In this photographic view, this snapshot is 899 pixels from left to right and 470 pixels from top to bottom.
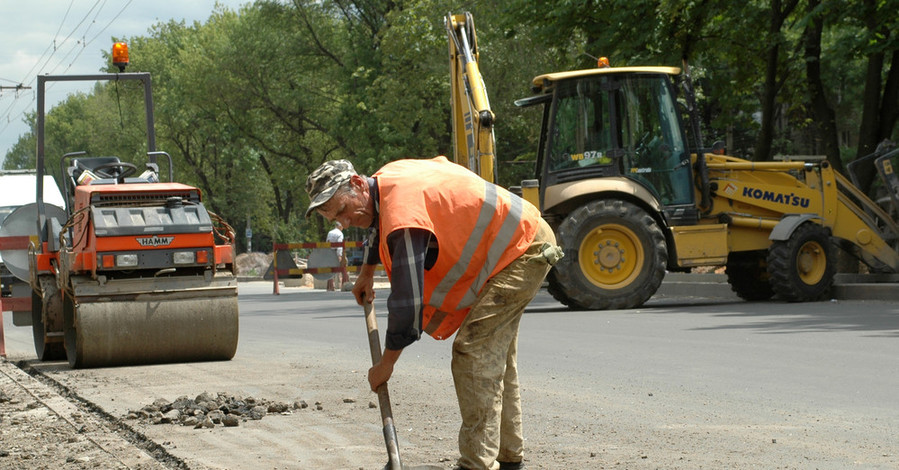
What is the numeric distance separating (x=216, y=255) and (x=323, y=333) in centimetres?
331

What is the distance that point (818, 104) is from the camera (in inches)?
842

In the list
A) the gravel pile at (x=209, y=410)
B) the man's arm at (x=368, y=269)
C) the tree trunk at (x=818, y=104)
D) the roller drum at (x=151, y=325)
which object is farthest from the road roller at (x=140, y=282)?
the tree trunk at (x=818, y=104)

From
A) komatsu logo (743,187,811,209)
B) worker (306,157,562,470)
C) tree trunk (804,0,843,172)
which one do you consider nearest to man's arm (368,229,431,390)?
worker (306,157,562,470)

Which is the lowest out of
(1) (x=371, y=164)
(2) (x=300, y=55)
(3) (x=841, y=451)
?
(3) (x=841, y=451)

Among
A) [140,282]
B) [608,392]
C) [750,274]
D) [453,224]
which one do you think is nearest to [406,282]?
[453,224]

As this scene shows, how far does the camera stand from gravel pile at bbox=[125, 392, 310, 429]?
704 cm

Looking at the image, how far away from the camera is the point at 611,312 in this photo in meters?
14.9

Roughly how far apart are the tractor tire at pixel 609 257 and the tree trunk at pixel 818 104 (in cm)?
685

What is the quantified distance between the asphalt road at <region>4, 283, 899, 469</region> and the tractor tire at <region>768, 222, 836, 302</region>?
1.64 m

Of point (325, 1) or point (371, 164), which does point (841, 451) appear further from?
point (325, 1)

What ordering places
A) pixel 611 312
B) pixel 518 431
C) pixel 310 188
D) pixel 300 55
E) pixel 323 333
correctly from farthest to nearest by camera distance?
pixel 300 55
pixel 611 312
pixel 323 333
pixel 518 431
pixel 310 188

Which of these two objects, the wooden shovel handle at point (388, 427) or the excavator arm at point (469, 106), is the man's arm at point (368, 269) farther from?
the excavator arm at point (469, 106)

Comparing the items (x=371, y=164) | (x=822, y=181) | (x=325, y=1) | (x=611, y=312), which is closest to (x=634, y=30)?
(x=822, y=181)

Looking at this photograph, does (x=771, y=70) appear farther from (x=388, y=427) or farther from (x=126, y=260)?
(x=388, y=427)
